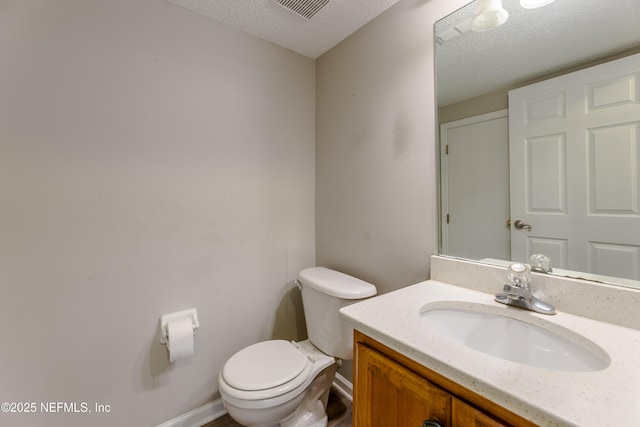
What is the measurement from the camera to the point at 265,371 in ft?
4.05

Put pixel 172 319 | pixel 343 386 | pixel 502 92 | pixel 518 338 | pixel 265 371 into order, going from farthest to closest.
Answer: pixel 343 386 < pixel 172 319 < pixel 265 371 < pixel 502 92 < pixel 518 338

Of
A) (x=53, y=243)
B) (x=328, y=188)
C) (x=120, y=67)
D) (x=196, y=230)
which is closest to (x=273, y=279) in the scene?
(x=196, y=230)

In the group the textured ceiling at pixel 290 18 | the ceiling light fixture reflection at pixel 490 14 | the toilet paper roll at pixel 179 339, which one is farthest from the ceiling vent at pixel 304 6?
the toilet paper roll at pixel 179 339

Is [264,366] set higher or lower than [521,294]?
lower

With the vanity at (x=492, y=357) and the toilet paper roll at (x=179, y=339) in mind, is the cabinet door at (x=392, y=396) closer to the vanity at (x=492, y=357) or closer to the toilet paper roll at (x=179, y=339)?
the vanity at (x=492, y=357)

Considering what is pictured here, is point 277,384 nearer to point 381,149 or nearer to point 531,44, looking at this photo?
point 381,149

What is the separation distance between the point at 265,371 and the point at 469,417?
0.93 m

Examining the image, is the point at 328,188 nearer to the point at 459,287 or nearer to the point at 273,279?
the point at 273,279

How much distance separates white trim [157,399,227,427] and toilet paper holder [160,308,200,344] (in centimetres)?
44

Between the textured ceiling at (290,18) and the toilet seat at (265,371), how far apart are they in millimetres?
1791

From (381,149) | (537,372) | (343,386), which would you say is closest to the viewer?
(537,372)

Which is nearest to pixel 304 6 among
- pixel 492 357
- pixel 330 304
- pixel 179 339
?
pixel 330 304

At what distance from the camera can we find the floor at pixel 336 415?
146 centimetres

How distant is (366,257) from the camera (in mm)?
1564
